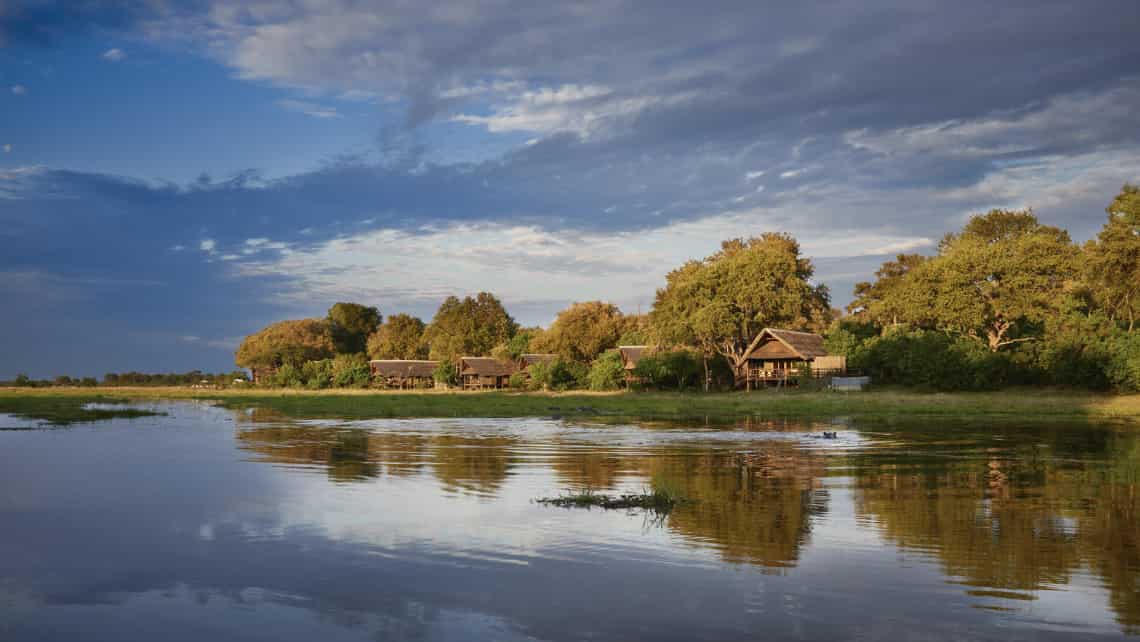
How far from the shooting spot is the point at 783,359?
239 ft

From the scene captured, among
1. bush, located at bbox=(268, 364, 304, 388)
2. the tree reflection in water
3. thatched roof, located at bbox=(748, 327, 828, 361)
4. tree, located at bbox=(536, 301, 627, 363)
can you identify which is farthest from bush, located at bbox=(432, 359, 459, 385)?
the tree reflection in water

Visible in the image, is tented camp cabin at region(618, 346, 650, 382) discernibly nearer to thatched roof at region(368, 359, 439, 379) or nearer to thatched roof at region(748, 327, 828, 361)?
thatched roof at region(748, 327, 828, 361)

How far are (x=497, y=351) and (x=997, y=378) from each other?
202 feet

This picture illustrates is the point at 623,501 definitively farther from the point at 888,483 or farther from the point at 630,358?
the point at 630,358

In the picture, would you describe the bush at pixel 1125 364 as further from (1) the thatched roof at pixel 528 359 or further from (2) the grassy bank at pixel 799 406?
(1) the thatched roof at pixel 528 359

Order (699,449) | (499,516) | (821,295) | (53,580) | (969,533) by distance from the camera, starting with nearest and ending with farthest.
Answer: (53,580) < (969,533) < (499,516) < (699,449) < (821,295)

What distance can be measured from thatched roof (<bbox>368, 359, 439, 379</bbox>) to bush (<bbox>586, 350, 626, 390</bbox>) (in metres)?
38.4

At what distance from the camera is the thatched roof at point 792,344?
69125 millimetres

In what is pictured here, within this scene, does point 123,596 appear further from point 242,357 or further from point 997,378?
point 242,357

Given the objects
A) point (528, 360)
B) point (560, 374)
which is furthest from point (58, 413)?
point (528, 360)

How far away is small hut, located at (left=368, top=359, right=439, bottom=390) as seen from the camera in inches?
4385

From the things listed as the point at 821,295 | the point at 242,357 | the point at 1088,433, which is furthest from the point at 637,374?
the point at 242,357

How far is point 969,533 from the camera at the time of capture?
1288cm

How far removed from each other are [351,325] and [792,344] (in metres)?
100
